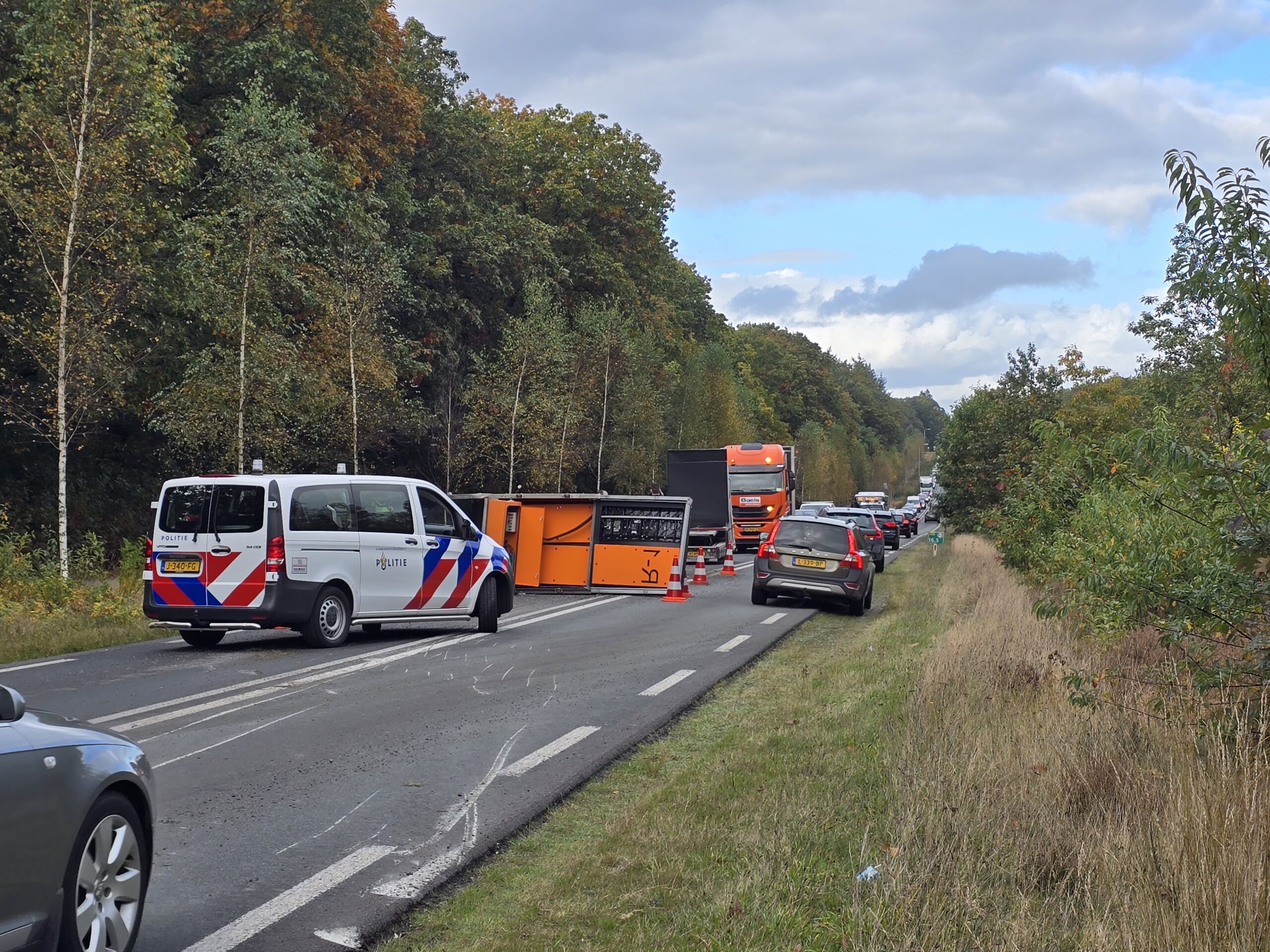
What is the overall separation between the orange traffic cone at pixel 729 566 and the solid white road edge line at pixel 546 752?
2097 cm

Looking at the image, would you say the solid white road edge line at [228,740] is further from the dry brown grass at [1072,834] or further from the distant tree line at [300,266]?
the distant tree line at [300,266]

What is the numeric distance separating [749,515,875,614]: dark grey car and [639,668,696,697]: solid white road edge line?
25.7 ft

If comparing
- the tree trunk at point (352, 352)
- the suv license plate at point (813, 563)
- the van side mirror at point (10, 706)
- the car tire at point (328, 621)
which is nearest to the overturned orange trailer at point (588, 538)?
the suv license plate at point (813, 563)

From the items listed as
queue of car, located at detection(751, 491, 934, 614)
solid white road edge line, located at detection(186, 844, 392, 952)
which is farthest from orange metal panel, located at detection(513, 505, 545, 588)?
solid white road edge line, located at detection(186, 844, 392, 952)

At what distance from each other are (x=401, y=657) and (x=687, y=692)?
11.7 feet

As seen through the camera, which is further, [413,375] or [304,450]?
[413,375]

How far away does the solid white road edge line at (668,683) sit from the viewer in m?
11.0

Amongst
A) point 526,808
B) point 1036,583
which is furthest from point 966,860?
point 1036,583

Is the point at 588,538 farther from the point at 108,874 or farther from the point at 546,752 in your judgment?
the point at 108,874

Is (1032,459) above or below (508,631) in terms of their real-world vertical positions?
above

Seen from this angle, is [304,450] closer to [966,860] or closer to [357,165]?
[357,165]

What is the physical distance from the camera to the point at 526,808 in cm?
680

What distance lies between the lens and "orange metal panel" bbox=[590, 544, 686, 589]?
70.0 feet

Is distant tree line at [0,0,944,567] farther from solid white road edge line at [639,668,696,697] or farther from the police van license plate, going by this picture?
solid white road edge line at [639,668,696,697]
